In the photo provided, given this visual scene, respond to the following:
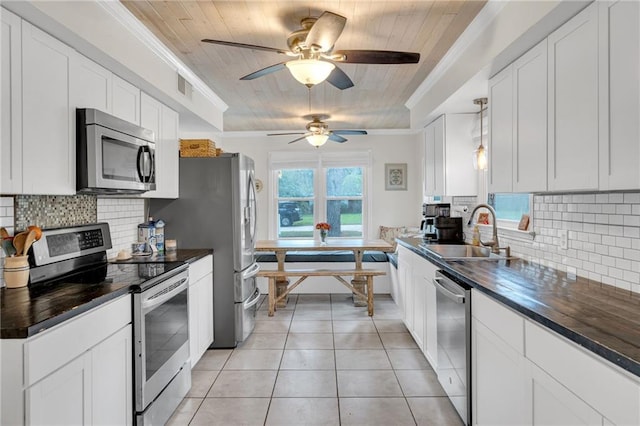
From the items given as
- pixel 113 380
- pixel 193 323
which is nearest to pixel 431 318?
pixel 193 323

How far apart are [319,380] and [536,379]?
70.3 inches

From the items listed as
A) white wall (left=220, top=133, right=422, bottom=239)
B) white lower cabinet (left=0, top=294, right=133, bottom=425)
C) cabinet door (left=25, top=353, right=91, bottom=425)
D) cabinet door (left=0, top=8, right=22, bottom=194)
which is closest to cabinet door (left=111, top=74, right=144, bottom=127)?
cabinet door (left=0, top=8, right=22, bottom=194)

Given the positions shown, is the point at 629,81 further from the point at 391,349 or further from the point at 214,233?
the point at 214,233

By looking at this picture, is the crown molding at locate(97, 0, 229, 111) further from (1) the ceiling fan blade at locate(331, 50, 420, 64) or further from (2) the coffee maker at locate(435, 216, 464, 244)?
(2) the coffee maker at locate(435, 216, 464, 244)

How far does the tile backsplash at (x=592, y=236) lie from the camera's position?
180 centimetres

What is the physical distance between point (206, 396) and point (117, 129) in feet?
6.17

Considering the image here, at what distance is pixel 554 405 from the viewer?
1331 mm

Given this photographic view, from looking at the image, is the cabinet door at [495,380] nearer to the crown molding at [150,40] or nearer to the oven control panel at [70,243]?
the oven control panel at [70,243]

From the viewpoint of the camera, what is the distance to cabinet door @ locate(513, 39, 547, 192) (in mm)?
2018

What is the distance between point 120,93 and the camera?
248 cm

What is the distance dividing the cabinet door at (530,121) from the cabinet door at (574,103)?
0.07m

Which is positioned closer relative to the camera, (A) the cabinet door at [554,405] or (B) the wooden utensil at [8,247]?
(A) the cabinet door at [554,405]

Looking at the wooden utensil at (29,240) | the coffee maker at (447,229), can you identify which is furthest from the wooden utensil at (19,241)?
the coffee maker at (447,229)

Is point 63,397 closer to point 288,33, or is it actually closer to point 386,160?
point 288,33
